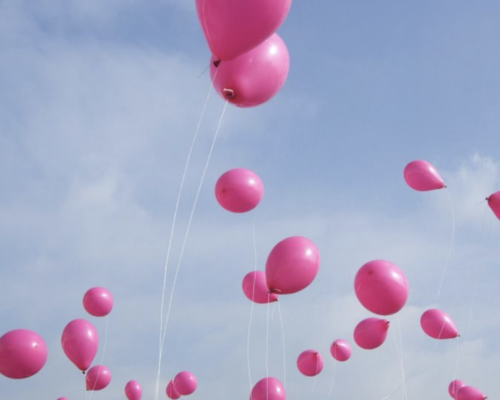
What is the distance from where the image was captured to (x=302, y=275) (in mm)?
6879

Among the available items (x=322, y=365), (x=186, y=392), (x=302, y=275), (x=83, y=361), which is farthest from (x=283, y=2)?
(x=186, y=392)

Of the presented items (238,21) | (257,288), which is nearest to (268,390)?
(257,288)

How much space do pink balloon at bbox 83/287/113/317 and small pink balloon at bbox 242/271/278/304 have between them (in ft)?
10.7

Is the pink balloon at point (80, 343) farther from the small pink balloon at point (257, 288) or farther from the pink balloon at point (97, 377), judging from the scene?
the small pink balloon at point (257, 288)

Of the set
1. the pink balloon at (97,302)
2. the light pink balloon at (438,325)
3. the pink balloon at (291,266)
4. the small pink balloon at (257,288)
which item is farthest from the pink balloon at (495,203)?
the pink balloon at (97,302)

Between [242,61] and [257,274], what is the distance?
16.3 ft

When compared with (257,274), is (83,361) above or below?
below

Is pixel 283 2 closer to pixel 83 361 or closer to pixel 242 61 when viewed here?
pixel 242 61

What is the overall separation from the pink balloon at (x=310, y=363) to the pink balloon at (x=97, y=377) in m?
4.39

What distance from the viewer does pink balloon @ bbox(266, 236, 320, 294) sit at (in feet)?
22.3

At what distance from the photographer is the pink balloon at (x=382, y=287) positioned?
7.09 metres

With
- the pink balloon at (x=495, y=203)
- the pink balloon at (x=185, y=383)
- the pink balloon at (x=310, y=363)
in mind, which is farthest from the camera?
the pink balloon at (x=185, y=383)

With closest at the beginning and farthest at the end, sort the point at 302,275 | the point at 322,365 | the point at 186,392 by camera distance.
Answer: the point at 302,275, the point at 322,365, the point at 186,392

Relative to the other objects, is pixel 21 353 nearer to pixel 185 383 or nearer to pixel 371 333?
pixel 185 383
